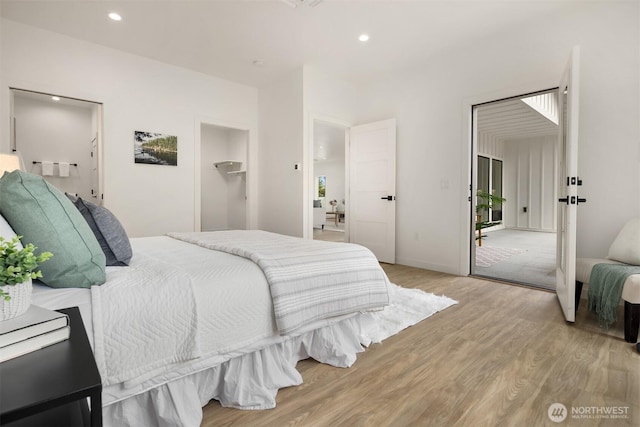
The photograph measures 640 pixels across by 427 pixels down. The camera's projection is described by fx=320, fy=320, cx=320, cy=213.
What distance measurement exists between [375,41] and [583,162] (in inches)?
99.9

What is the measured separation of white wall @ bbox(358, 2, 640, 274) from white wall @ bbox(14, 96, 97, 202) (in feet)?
15.9

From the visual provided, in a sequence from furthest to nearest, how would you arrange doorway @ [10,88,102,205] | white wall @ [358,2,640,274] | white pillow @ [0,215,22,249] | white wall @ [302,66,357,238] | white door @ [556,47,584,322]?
doorway @ [10,88,102,205]
white wall @ [302,66,357,238]
white wall @ [358,2,640,274]
white door @ [556,47,584,322]
white pillow @ [0,215,22,249]

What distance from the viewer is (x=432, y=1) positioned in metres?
3.04

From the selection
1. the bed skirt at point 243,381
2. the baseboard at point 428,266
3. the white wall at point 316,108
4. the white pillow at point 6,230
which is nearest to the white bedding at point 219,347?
the bed skirt at point 243,381

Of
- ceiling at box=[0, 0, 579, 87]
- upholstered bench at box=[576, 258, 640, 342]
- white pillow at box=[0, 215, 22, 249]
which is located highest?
ceiling at box=[0, 0, 579, 87]

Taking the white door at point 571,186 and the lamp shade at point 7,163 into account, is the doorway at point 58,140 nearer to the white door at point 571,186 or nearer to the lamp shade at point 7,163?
the lamp shade at point 7,163

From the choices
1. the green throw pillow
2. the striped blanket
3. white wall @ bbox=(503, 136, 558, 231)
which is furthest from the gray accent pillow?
Answer: white wall @ bbox=(503, 136, 558, 231)

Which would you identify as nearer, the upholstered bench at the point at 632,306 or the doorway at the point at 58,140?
the upholstered bench at the point at 632,306

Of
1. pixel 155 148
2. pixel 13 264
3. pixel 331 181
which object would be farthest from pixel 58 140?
pixel 331 181

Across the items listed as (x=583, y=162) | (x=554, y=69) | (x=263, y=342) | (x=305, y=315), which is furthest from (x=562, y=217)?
(x=263, y=342)

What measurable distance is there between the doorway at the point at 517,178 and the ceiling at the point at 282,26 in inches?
107

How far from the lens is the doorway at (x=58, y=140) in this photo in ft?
16.7

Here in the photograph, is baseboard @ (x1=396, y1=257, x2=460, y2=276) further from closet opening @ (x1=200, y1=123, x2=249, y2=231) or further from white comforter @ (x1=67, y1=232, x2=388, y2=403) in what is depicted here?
closet opening @ (x1=200, y1=123, x2=249, y2=231)

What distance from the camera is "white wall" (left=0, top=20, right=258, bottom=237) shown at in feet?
11.4
